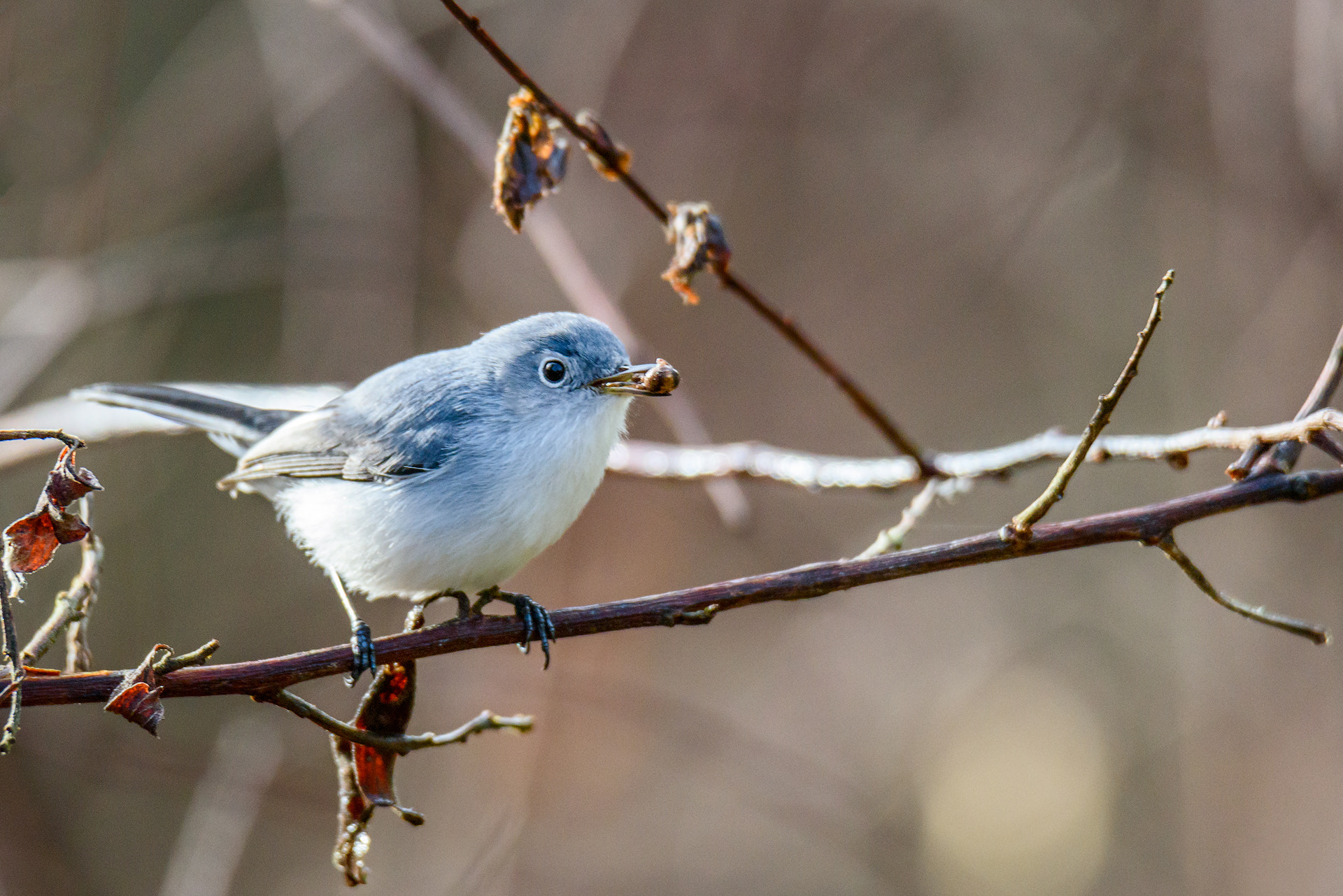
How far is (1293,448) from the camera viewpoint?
163 centimetres

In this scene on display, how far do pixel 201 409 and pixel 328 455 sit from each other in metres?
0.47

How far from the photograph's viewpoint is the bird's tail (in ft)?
8.95

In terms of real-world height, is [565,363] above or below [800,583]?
above

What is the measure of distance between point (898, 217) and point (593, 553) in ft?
8.08

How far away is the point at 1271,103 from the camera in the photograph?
161 inches

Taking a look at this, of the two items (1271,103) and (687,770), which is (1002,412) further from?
(687,770)

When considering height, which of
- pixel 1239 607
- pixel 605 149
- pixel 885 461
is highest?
pixel 605 149

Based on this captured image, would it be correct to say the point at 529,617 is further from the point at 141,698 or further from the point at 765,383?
the point at 765,383

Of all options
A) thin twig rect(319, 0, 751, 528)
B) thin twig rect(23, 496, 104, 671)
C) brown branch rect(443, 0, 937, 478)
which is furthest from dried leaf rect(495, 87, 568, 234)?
thin twig rect(23, 496, 104, 671)

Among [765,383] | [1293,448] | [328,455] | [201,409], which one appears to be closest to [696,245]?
[1293,448]

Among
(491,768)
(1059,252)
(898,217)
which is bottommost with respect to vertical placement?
(491,768)

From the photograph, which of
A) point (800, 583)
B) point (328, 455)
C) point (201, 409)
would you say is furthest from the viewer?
point (201, 409)

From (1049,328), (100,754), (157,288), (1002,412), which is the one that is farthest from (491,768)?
(1049,328)

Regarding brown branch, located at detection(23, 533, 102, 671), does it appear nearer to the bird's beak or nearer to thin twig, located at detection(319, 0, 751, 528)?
the bird's beak
